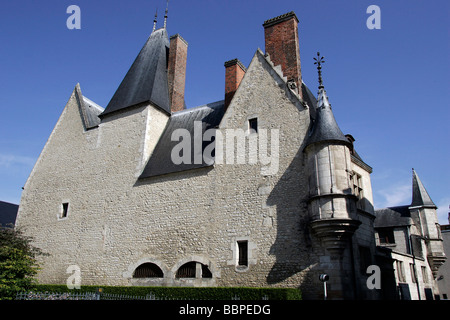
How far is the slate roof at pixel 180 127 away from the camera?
14617mm

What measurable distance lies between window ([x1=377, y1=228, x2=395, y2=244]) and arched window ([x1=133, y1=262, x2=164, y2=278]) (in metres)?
18.2

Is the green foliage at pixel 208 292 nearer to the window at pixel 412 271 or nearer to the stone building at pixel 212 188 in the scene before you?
the stone building at pixel 212 188

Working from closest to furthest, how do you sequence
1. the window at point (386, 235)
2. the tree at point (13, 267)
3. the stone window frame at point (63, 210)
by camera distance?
the tree at point (13, 267)
the stone window frame at point (63, 210)
the window at point (386, 235)

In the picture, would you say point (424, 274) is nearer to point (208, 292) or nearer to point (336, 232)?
point (336, 232)

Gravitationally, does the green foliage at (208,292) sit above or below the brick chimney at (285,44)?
below

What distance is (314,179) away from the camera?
11.2 m

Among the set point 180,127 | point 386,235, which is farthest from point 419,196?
point 180,127

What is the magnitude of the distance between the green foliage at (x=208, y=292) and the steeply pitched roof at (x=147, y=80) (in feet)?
28.5

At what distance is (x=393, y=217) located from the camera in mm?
25062

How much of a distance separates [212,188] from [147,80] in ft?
26.7

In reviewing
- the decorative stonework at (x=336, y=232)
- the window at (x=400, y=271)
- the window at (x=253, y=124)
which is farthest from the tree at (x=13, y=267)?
the window at (x=400, y=271)

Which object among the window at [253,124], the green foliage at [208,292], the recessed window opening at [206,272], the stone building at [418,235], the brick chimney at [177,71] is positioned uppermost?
the brick chimney at [177,71]
